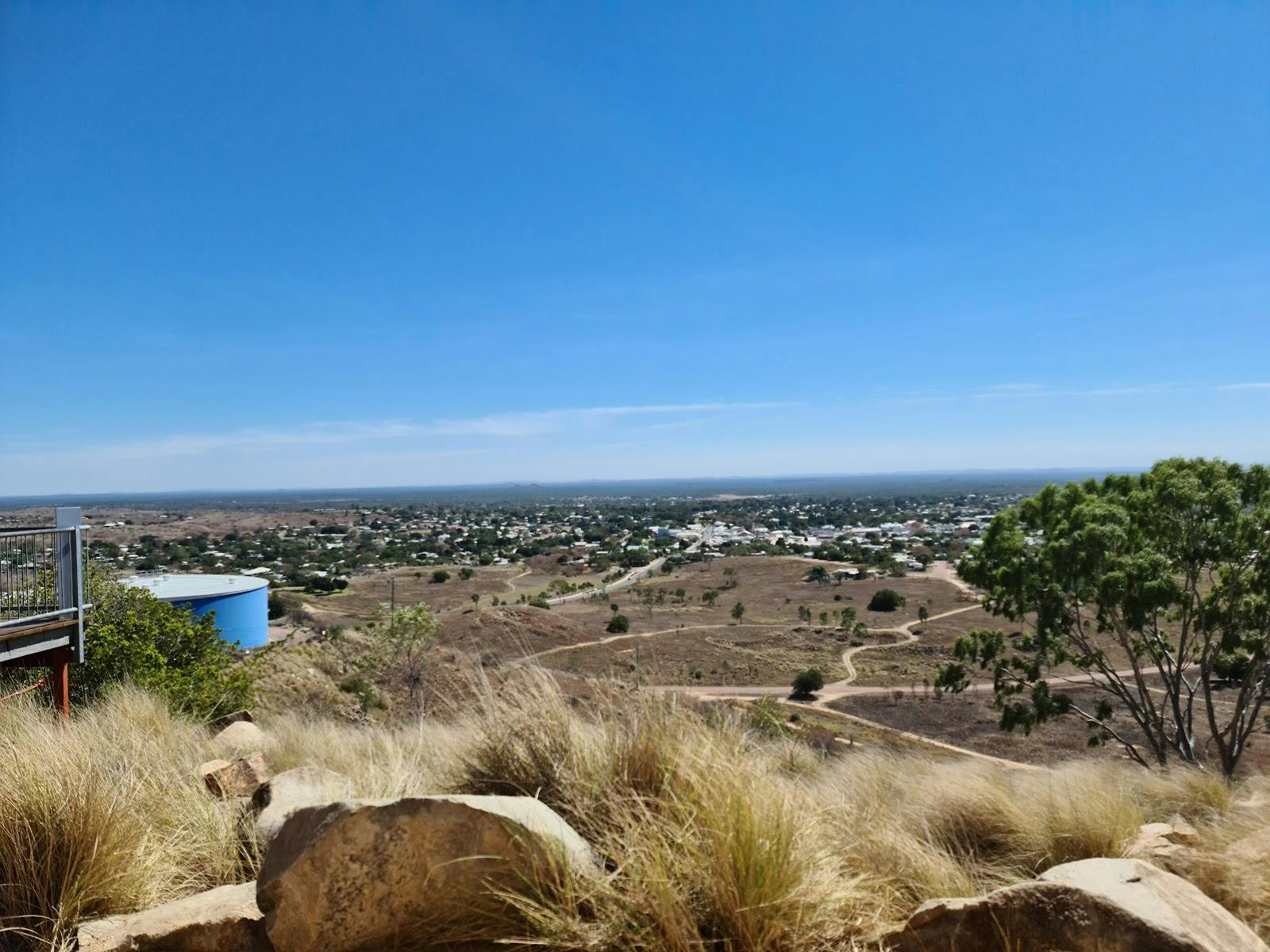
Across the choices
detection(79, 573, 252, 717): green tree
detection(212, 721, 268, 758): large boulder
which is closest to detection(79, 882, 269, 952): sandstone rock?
detection(212, 721, 268, 758): large boulder

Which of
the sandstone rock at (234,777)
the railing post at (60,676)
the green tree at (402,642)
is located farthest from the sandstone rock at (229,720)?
the green tree at (402,642)

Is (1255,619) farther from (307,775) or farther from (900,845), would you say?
(307,775)

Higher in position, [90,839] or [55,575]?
[55,575]

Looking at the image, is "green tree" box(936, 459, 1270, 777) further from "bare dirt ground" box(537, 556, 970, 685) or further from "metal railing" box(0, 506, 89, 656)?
"metal railing" box(0, 506, 89, 656)

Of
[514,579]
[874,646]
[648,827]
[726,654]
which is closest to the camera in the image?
[648,827]

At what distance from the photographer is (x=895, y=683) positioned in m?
39.7

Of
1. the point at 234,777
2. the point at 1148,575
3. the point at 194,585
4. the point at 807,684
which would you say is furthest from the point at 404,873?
the point at 807,684

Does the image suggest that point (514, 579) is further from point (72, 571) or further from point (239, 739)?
point (239, 739)

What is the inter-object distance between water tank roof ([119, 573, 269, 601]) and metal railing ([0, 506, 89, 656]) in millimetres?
15893

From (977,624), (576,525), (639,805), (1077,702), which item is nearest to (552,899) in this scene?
(639,805)

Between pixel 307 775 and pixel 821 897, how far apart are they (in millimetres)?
3600

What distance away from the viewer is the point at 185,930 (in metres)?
3.54

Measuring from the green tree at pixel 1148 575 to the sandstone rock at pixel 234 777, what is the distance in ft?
41.3

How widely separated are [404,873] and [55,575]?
9020mm
